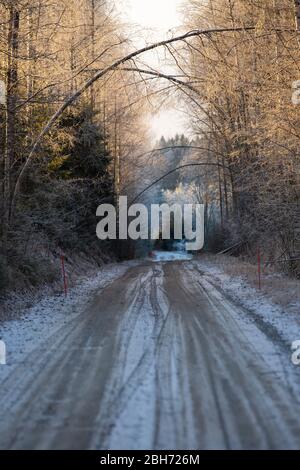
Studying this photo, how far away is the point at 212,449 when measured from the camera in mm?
3832

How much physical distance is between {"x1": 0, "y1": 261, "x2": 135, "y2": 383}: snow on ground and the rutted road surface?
25 centimetres

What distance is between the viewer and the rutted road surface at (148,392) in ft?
13.4

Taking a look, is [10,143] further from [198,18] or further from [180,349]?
[198,18]

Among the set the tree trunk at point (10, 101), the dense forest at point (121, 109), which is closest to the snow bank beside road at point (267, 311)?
the dense forest at point (121, 109)

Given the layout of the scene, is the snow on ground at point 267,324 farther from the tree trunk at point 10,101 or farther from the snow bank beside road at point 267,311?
the tree trunk at point 10,101

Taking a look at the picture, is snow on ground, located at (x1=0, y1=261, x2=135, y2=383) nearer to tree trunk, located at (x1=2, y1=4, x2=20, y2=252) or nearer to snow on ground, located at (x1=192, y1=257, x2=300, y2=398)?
tree trunk, located at (x1=2, y1=4, x2=20, y2=252)

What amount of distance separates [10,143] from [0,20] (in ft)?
10.4

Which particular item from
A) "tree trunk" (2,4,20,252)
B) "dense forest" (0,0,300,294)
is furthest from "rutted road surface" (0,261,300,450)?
"tree trunk" (2,4,20,252)

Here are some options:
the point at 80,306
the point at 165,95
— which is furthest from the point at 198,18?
the point at 80,306

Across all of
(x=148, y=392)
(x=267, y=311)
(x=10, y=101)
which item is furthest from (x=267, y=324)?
(x=10, y=101)

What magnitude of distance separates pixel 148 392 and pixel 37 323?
187 inches

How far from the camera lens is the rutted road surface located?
4.09m

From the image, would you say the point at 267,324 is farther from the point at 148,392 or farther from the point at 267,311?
the point at 148,392

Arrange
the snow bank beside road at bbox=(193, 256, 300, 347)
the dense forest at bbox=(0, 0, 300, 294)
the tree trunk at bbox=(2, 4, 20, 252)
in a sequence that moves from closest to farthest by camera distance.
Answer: the snow bank beside road at bbox=(193, 256, 300, 347) < the tree trunk at bbox=(2, 4, 20, 252) < the dense forest at bbox=(0, 0, 300, 294)
